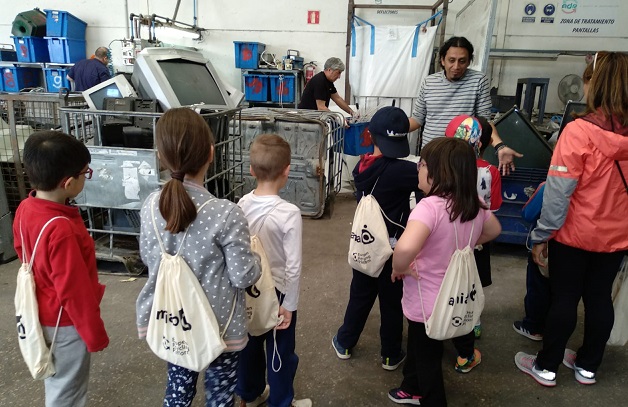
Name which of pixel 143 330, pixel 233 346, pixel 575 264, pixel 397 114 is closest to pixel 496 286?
pixel 575 264

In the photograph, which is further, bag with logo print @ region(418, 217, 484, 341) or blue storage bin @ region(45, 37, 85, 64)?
blue storage bin @ region(45, 37, 85, 64)

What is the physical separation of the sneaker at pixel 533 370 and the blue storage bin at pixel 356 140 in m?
2.79

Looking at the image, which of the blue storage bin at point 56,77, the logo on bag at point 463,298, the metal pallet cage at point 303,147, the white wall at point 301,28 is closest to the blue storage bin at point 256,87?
the white wall at point 301,28

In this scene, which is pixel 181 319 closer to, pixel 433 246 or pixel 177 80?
pixel 433 246

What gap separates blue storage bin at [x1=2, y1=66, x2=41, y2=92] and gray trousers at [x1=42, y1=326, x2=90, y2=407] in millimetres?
6897

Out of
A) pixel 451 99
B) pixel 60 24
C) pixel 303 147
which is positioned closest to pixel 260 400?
pixel 451 99

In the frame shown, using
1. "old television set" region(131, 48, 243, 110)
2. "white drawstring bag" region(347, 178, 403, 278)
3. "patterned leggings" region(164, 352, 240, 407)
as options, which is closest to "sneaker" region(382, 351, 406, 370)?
"white drawstring bag" region(347, 178, 403, 278)

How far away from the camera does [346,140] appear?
4.70 metres

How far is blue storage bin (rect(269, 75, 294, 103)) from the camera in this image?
6.00m

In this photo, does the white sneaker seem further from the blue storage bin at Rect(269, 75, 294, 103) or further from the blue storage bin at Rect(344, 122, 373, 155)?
the blue storage bin at Rect(269, 75, 294, 103)

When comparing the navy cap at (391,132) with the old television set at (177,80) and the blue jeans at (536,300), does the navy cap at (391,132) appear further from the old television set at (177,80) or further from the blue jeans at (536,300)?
the old television set at (177,80)

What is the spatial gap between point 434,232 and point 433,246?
54 mm

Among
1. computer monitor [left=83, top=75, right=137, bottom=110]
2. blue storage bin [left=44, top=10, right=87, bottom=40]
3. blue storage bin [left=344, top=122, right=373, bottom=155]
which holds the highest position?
blue storage bin [left=44, top=10, right=87, bottom=40]

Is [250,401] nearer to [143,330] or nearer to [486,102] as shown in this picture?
[143,330]
